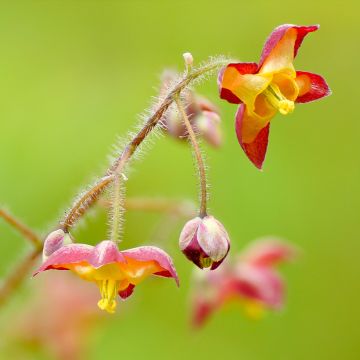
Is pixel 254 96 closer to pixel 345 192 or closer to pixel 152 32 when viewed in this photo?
pixel 345 192

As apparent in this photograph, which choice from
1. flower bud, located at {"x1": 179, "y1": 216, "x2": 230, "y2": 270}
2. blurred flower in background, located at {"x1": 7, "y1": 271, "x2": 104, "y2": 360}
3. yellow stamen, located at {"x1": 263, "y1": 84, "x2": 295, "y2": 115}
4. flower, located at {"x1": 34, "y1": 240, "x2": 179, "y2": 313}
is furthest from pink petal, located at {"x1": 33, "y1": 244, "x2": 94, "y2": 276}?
blurred flower in background, located at {"x1": 7, "y1": 271, "x2": 104, "y2": 360}

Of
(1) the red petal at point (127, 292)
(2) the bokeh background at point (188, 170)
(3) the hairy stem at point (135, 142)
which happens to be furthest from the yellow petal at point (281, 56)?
(2) the bokeh background at point (188, 170)

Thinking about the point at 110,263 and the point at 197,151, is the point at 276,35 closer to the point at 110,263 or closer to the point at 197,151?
the point at 197,151

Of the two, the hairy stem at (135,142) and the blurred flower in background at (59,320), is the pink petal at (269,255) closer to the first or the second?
the blurred flower in background at (59,320)

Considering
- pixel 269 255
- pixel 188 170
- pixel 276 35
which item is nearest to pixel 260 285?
pixel 269 255

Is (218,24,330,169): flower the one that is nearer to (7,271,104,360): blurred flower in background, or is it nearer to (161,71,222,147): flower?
(161,71,222,147): flower
